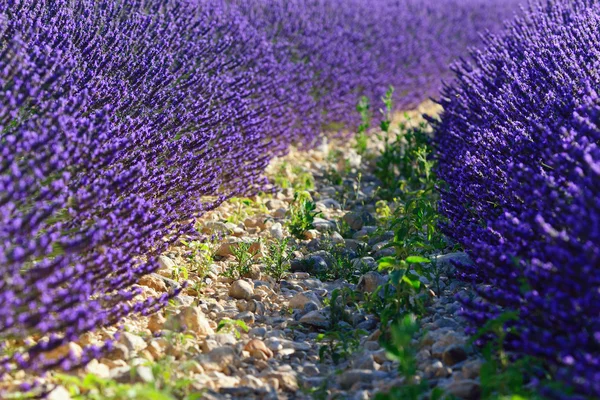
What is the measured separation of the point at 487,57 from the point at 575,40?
1.30m

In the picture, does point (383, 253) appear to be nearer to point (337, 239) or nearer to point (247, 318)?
point (337, 239)

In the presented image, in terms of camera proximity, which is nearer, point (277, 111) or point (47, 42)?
point (47, 42)

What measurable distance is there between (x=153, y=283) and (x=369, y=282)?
107cm

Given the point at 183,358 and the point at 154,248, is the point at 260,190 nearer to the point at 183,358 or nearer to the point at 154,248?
the point at 154,248

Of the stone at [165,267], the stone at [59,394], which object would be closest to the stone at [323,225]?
the stone at [165,267]

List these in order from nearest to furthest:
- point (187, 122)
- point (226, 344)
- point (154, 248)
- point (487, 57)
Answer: point (226, 344) → point (154, 248) → point (187, 122) → point (487, 57)

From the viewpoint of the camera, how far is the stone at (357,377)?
275 centimetres

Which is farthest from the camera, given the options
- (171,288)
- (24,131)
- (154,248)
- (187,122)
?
(187,122)

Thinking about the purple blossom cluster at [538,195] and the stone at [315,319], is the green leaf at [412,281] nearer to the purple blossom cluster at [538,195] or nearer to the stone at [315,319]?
the purple blossom cluster at [538,195]

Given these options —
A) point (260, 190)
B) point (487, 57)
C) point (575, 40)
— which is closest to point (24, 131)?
point (260, 190)

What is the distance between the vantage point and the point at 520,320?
8.21ft

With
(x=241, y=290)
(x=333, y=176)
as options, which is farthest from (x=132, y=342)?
(x=333, y=176)

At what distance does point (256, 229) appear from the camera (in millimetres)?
4625

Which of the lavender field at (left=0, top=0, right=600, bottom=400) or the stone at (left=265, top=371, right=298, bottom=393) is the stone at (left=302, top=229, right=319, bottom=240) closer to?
the lavender field at (left=0, top=0, right=600, bottom=400)
